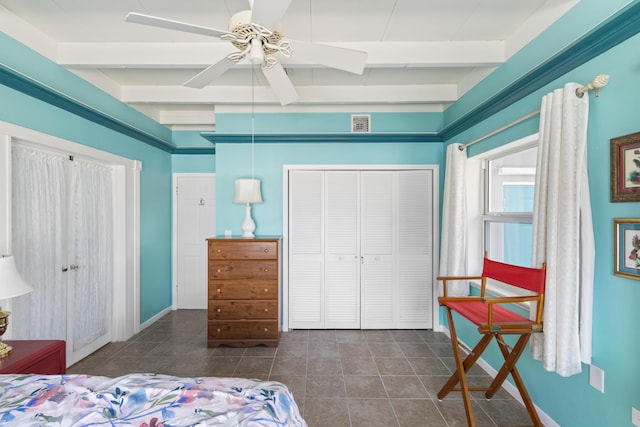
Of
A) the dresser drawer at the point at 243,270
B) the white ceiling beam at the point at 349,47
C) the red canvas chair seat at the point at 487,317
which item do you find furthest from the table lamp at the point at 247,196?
the red canvas chair seat at the point at 487,317

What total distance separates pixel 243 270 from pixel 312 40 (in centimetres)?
229

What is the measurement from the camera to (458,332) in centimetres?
312

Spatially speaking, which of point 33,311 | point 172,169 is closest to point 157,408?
point 33,311

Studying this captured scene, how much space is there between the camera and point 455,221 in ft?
8.96

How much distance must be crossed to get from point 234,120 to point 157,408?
3.08 meters

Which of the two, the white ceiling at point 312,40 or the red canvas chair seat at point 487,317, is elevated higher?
the white ceiling at point 312,40

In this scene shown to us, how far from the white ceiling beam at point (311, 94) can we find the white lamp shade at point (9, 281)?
2.18 metres

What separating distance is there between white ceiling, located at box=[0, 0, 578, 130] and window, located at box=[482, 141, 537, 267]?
0.83m

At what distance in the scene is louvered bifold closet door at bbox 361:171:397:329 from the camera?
11.3ft

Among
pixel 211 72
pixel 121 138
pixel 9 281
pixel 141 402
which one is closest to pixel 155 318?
pixel 121 138

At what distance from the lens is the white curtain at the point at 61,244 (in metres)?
2.22

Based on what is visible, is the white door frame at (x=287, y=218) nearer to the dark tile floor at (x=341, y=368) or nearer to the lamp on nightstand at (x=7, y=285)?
the dark tile floor at (x=341, y=368)

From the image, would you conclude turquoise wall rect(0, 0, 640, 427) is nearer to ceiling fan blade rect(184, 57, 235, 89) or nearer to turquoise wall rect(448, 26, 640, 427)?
turquoise wall rect(448, 26, 640, 427)

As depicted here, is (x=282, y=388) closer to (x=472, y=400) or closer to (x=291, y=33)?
(x=472, y=400)
